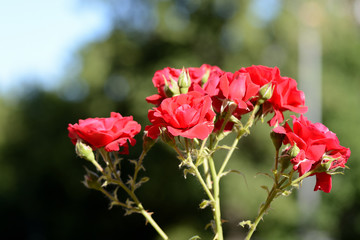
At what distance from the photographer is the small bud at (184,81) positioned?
154 centimetres

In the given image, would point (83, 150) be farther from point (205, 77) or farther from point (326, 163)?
point (326, 163)

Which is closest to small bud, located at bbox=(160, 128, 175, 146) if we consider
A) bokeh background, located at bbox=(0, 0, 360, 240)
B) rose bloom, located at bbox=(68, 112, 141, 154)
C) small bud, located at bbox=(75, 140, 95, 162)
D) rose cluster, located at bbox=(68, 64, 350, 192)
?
rose cluster, located at bbox=(68, 64, 350, 192)

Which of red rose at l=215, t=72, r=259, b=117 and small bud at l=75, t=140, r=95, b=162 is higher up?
red rose at l=215, t=72, r=259, b=117

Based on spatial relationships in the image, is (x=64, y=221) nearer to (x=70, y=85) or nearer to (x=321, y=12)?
(x=70, y=85)

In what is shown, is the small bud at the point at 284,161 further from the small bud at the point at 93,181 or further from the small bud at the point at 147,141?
the small bud at the point at 93,181

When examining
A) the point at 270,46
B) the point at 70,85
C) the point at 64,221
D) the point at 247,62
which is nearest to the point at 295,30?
the point at 270,46

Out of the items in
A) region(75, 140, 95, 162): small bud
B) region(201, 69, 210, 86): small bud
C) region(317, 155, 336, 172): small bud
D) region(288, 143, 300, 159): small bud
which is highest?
region(201, 69, 210, 86): small bud

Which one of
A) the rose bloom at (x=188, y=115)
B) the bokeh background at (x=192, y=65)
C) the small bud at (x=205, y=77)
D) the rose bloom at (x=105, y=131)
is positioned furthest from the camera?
the bokeh background at (x=192, y=65)

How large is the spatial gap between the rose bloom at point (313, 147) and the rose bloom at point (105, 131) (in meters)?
0.43

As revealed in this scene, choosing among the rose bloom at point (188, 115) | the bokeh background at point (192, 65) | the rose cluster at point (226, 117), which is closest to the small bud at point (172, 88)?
the rose cluster at point (226, 117)

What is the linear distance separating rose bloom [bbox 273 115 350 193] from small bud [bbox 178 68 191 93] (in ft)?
0.96

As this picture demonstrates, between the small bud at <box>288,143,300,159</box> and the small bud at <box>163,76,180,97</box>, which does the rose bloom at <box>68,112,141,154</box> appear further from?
the small bud at <box>288,143,300,159</box>

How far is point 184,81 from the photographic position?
1.54 m

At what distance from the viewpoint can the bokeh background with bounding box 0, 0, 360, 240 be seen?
12281 mm
